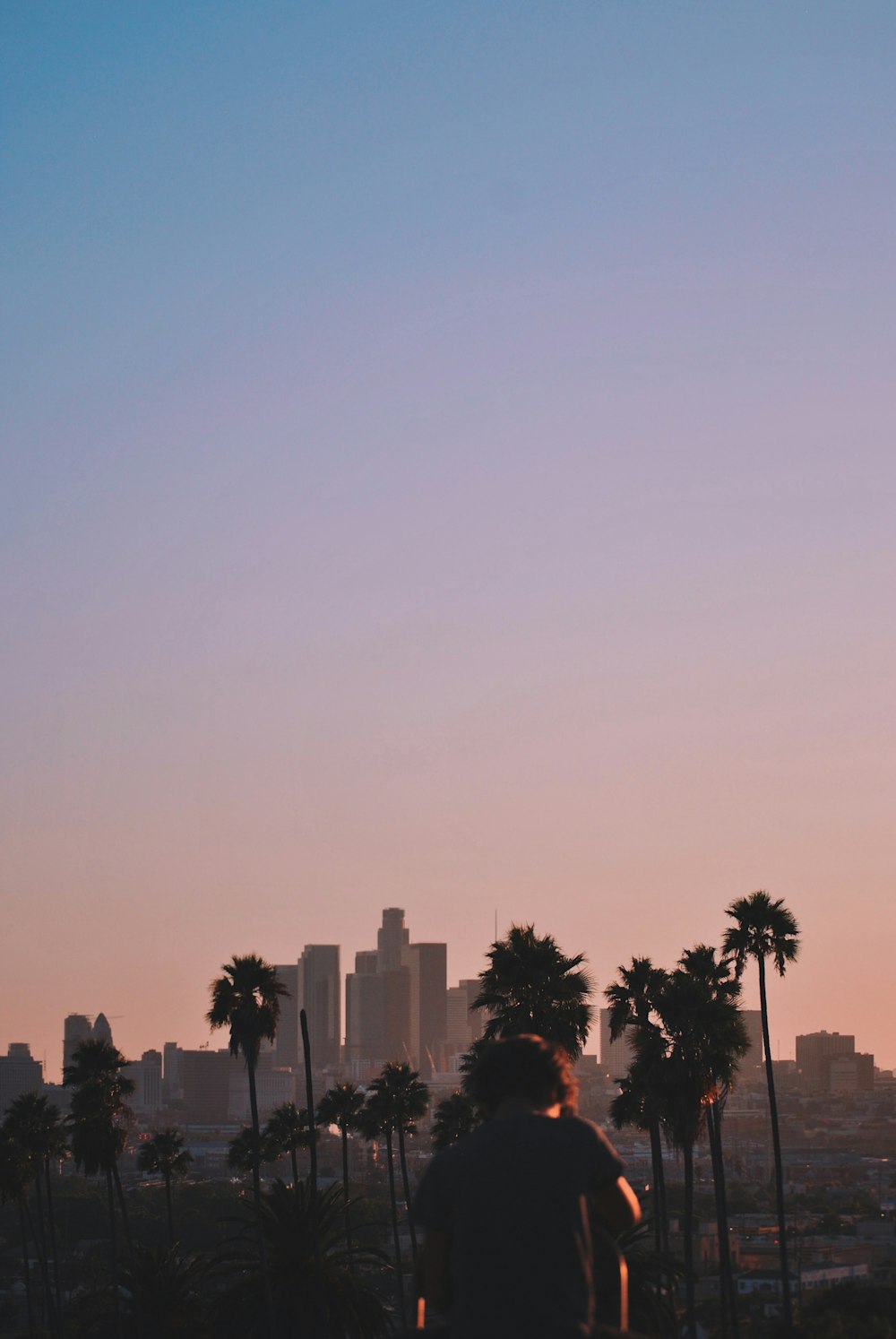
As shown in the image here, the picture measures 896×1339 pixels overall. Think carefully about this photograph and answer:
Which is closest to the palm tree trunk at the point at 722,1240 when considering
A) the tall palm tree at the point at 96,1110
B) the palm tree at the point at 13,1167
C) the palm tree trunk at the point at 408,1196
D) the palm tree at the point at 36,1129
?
the palm tree trunk at the point at 408,1196

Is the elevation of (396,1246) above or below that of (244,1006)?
below

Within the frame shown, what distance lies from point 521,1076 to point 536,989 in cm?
3889

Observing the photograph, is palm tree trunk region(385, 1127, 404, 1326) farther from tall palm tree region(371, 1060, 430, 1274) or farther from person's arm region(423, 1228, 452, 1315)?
person's arm region(423, 1228, 452, 1315)

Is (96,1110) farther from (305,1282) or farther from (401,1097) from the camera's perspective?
(305,1282)

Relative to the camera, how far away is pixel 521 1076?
676 cm

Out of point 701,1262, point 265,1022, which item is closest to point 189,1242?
point 701,1262

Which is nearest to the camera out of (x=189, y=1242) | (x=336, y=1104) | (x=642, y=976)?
(x=642, y=976)

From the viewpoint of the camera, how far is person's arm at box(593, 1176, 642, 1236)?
6.57 meters

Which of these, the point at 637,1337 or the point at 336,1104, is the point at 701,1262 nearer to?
the point at 336,1104

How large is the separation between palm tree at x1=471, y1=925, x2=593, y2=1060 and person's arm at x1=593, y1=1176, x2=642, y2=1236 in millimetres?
38032

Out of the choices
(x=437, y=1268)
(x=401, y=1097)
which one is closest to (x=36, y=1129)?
(x=401, y=1097)

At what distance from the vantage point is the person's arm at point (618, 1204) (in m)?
6.57

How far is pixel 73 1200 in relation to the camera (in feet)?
569

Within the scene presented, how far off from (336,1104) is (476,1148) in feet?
249
